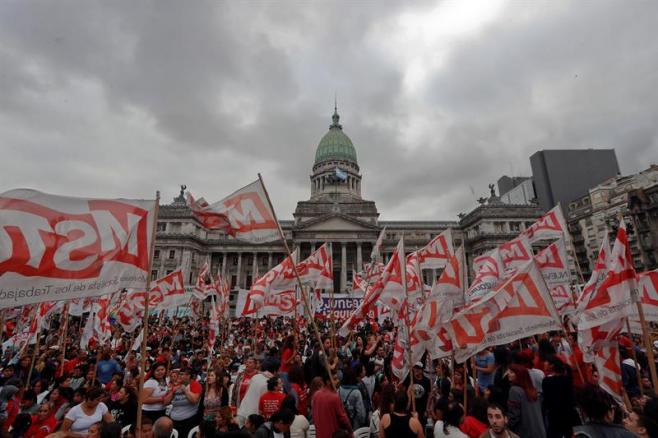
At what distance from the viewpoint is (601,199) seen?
5559cm

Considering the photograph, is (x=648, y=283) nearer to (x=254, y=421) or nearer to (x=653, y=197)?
(x=254, y=421)

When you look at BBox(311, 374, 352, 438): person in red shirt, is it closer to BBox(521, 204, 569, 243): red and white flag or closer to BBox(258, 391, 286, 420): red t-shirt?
BBox(258, 391, 286, 420): red t-shirt

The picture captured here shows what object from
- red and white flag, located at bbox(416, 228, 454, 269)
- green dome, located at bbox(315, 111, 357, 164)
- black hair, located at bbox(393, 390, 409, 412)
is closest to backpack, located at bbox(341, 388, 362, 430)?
black hair, located at bbox(393, 390, 409, 412)

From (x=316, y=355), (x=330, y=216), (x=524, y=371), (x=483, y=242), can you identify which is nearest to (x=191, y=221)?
(x=330, y=216)

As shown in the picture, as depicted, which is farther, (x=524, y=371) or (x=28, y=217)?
(x=524, y=371)

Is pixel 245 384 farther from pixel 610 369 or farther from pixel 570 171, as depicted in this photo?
pixel 570 171

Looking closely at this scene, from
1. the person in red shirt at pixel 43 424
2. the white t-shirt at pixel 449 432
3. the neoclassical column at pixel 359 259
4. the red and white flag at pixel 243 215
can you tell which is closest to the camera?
the white t-shirt at pixel 449 432

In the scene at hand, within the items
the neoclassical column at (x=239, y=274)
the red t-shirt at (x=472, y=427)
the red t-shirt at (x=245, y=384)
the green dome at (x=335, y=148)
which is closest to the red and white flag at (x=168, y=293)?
the red t-shirt at (x=245, y=384)

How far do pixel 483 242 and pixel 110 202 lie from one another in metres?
62.1

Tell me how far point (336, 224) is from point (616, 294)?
51366 millimetres

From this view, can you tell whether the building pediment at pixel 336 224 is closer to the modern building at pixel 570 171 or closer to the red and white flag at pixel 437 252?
the modern building at pixel 570 171

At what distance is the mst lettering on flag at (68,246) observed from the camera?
429cm

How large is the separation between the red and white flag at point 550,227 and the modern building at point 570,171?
6553 centimetres

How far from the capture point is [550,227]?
34.7ft
